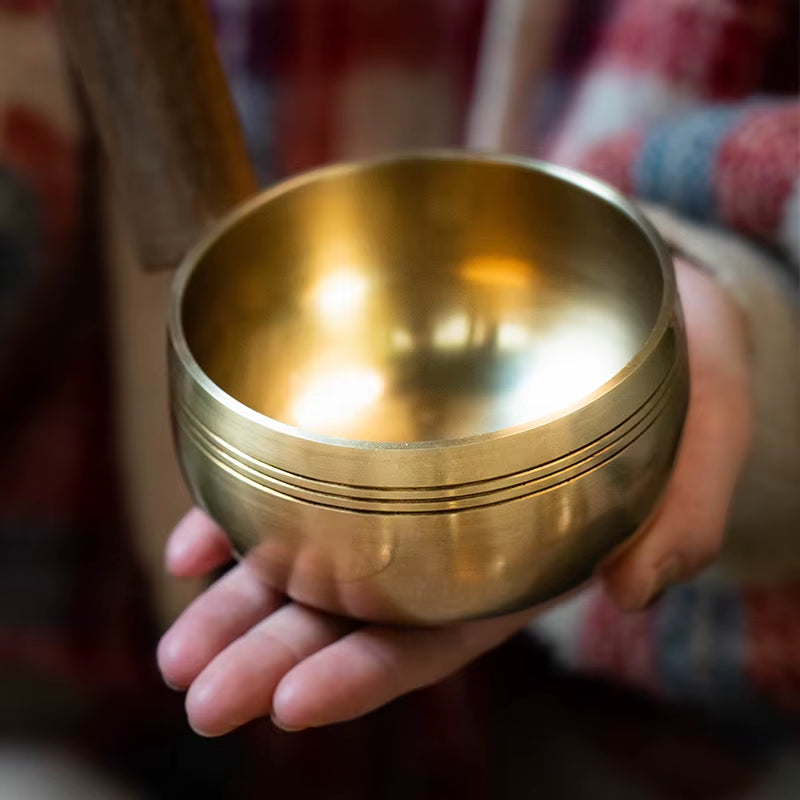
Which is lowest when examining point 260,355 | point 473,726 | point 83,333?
point 473,726

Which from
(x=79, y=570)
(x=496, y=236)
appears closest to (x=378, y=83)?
(x=496, y=236)

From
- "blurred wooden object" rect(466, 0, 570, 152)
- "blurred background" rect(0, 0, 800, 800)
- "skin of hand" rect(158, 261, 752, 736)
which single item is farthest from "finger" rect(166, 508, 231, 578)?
"blurred wooden object" rect(466, 0, 570, 152)

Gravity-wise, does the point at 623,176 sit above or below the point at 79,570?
above

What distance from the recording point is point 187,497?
0.51 meters

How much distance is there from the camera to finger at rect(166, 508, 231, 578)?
1.28 feet

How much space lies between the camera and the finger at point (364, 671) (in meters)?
0.32

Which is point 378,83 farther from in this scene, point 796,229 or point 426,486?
point 426,486

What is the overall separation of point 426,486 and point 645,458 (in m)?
0.07

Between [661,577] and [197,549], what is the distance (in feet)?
0.52

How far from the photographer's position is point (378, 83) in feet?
1.89

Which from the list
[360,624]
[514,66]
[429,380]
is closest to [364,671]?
[360,624]

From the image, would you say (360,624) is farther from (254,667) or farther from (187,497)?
(187,497)

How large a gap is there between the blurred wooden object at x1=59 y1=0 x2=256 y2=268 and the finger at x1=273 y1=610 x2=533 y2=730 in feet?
0.51

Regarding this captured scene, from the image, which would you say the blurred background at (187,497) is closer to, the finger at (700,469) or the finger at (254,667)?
the finger at (700,469)
